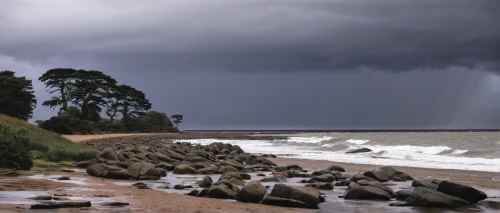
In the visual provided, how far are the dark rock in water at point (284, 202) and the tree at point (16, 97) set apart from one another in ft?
160

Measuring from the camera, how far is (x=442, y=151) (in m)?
35.4

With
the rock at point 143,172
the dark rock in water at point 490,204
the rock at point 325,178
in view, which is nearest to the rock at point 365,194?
the dark rock in water at point 490,204

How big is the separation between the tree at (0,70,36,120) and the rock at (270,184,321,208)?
48836 millimetres

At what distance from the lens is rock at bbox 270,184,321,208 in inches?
445

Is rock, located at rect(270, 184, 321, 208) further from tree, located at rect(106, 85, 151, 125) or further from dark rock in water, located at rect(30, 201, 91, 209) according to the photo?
tree, located at rect(106, 85, 151, 125)

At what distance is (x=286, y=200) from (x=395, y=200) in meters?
2.91

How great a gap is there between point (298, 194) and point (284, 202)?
13.9 inches

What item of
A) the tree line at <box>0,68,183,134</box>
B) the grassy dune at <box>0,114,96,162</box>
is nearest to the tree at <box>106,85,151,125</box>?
the tree line at <box>0,68,183,134</box>

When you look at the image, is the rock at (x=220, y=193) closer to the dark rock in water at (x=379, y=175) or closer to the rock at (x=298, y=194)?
the rock at (x=298, y=194)

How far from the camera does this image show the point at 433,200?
37.5ft

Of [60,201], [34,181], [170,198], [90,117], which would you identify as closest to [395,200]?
[170,198]

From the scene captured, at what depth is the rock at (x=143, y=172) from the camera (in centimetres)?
1714

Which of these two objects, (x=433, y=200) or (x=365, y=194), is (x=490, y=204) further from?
(x=365, y=194)

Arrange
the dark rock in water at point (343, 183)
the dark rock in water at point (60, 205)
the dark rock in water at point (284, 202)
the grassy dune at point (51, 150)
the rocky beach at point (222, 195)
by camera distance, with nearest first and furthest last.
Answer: the dark rock in water at point (60, 205) → the rocky beach at point (222, 195) → the dark rock in water at point (284, 202) → the dark rock in water at point (343, 183) → the grassy dune at point (51, 150)
